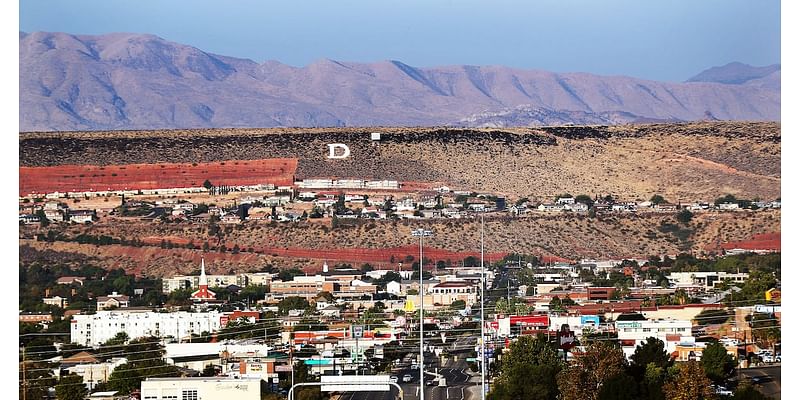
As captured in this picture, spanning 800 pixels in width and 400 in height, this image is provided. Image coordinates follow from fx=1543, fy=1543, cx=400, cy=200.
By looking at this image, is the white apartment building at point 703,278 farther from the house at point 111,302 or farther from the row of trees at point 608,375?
the house at point 111,302

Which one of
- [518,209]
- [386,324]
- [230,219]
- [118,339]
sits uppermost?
[518,209]

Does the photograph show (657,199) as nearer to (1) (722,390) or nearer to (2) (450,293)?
(2) (450,293)

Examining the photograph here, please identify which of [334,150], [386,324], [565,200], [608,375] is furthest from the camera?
[334,150]

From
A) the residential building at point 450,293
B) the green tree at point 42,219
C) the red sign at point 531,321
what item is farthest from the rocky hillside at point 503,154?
the red sign at point 531,321

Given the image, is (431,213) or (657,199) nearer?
(431,213)

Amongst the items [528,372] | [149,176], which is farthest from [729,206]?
[528,372]

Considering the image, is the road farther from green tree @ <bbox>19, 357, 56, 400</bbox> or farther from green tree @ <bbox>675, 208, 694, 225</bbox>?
green tree @ <bbox>675, 208, 694, 225</bbox>

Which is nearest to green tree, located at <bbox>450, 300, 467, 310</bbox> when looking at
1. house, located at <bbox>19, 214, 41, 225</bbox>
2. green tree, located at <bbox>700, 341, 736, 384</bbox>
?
green tree, located at <bbox>700, 341, 736, 384</bbox>
